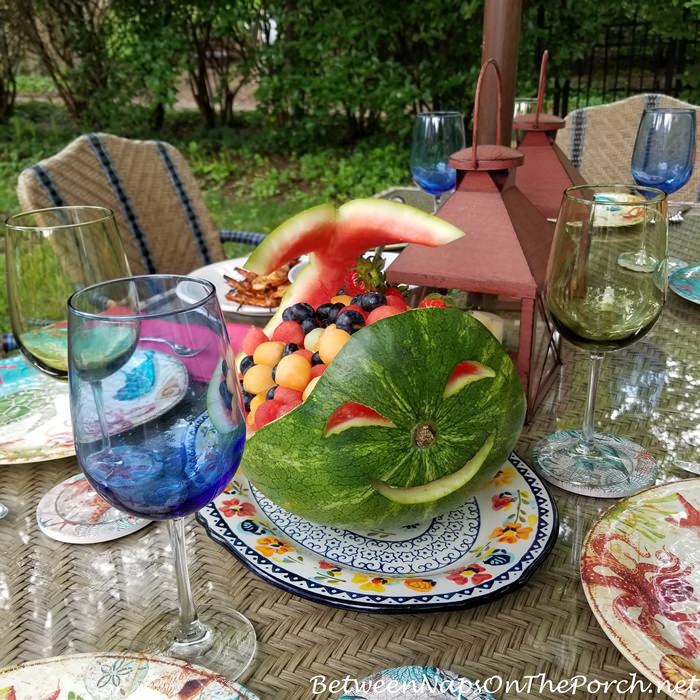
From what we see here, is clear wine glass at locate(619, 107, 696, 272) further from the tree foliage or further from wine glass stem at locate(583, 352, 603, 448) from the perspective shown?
the tree foliage

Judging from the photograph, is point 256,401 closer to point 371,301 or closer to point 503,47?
point 371,301

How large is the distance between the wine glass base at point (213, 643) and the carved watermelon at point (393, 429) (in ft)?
0.39

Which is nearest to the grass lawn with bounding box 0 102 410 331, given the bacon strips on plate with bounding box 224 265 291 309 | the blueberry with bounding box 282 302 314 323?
the bacon strips on plate with bounding box 224 265 291 309

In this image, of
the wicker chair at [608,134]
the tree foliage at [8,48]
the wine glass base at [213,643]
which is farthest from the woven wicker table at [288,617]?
the tree foliage at [8,48]

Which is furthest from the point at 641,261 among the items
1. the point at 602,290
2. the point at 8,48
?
the point at 8,48

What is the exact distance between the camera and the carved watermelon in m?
0.66

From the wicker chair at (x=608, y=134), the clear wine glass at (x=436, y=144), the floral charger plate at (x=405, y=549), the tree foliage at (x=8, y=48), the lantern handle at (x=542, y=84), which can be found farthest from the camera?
the tree foliage at (x=8, y=48)

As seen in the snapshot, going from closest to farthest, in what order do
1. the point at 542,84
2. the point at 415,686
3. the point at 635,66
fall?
the point at 415,686 → the point at 542,84 → the point at 635,66

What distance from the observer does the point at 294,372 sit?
2.50 feet

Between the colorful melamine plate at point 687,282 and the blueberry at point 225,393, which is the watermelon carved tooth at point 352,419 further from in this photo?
the colorful melamine plate at point 687,282

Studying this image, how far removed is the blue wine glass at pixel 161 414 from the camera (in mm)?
544

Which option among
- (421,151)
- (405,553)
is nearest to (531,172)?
(421,151)

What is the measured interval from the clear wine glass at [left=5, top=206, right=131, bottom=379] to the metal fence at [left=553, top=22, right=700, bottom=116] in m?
5.16

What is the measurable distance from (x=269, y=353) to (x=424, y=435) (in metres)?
0.24
